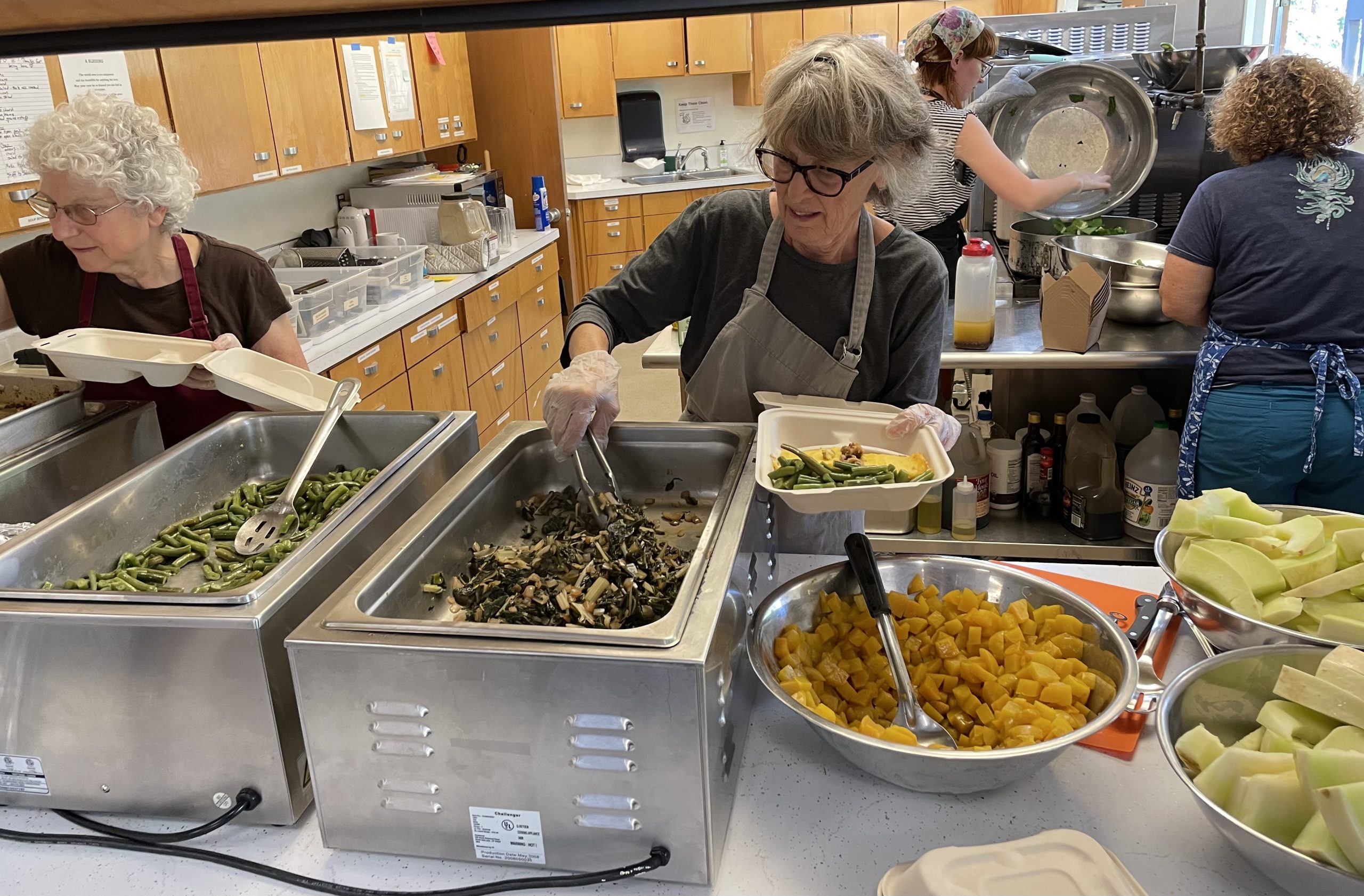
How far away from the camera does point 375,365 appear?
3.76 m

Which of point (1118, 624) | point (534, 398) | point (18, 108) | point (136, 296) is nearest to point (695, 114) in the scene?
point (534, 398)

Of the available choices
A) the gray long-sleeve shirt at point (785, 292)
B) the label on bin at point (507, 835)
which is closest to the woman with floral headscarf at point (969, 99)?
the gray long-sleeve shirt at point (785, 292)

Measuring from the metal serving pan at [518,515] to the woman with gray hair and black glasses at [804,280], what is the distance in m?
0.09

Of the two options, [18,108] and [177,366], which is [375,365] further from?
[177,366]

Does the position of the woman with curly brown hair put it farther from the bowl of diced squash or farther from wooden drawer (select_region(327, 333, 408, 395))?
wooden drawer (select_region(327, 333, 408, 395))

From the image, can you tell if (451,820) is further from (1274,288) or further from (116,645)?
(1274,288)

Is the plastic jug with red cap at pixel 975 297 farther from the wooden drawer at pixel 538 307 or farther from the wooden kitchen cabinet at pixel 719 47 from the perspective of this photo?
the wooden kitchen cabinet at pixel 719 47

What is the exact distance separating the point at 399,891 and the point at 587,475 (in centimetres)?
76

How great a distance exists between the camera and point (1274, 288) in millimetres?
2506

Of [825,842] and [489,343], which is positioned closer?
[825,842]

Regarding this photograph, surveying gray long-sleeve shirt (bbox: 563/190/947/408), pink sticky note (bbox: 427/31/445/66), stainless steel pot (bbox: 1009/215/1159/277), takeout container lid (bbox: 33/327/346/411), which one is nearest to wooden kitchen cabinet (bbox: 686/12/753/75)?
pink sticky note (bbox: 427/31/445/66)

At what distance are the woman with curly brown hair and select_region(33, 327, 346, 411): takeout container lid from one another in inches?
87.6

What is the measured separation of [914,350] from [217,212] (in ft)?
11.2

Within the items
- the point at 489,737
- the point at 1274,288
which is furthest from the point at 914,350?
the point at 1274,288
